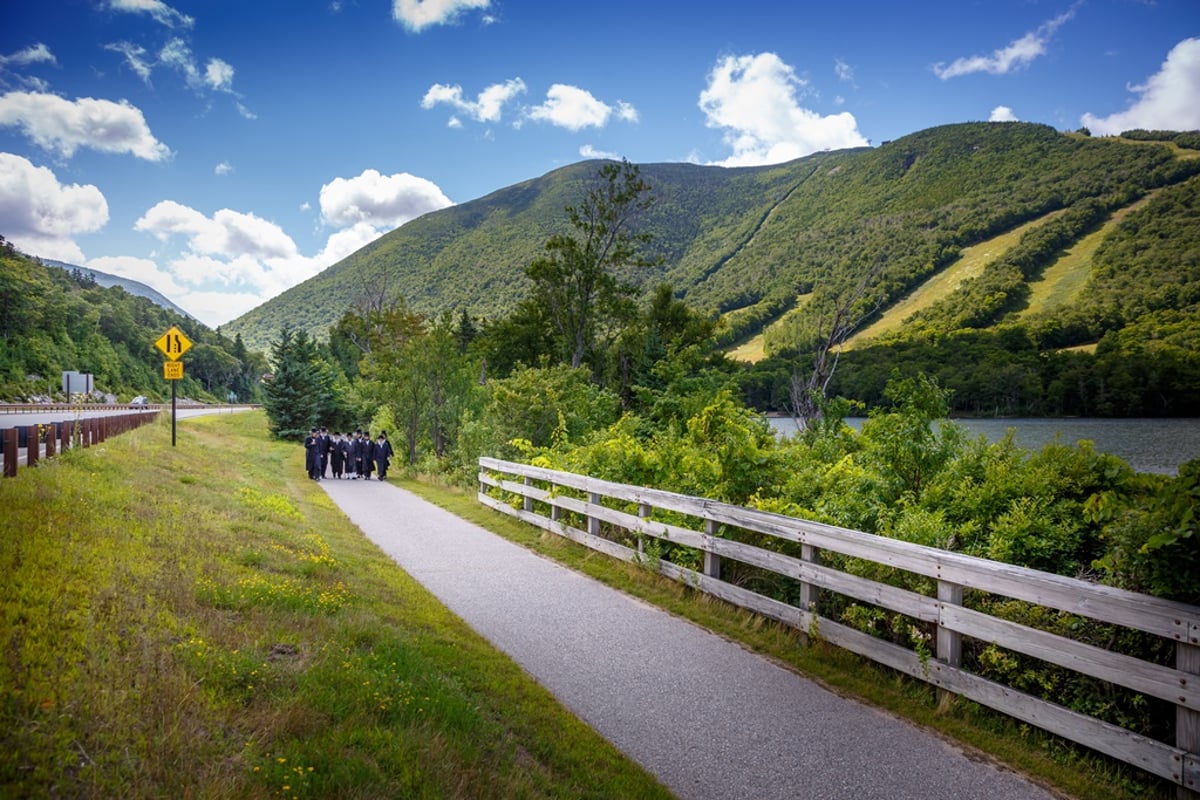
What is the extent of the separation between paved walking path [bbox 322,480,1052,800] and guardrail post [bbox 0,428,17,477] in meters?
5.51

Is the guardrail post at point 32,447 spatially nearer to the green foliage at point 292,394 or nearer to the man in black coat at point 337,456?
the man in black coat at point 337,456

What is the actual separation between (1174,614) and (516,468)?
10132mm

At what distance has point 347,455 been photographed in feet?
76.5

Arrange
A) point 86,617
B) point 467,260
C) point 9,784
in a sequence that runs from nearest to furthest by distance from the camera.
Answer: point 9,784 < point 86,617 < point 467,260

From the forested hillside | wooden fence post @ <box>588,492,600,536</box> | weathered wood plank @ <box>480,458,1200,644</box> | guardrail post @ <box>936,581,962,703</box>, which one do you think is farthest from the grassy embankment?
the forested hillside

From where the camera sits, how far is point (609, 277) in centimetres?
4091

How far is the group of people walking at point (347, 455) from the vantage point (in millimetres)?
22516

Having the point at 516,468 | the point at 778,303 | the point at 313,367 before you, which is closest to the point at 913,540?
the point at 516,468

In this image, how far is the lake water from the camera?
30.1 meters

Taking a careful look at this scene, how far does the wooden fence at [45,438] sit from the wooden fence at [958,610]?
26.3ft

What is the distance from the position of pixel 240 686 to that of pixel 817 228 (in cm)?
12498

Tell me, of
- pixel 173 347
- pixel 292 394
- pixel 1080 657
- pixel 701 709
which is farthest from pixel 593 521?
pixel 292 394

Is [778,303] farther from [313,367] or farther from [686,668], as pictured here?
[686,668]

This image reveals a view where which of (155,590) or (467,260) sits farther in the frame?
(467,260)
